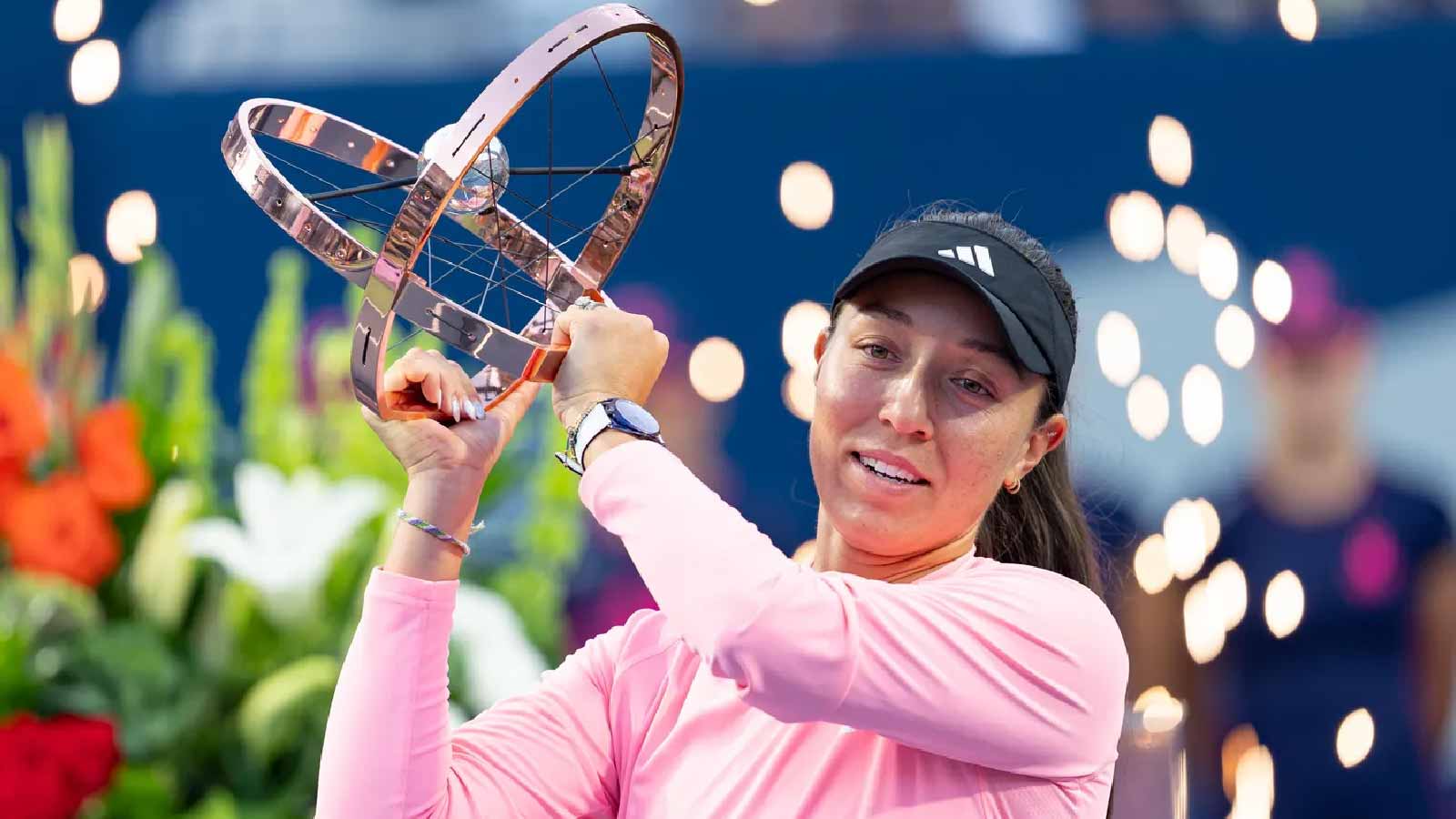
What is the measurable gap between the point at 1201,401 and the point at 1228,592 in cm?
35

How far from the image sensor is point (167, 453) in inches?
108

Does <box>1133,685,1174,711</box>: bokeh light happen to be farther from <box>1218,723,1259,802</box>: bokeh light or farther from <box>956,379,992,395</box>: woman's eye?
<box>956,379,992,395</box>: woman's eye

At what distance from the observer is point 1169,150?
2.94 metres

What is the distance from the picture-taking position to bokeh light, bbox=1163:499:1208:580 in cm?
292

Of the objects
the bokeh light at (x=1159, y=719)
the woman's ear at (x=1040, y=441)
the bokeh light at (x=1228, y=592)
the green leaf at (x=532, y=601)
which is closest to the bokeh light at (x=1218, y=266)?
the bokeh light at (x=1228, y=592)

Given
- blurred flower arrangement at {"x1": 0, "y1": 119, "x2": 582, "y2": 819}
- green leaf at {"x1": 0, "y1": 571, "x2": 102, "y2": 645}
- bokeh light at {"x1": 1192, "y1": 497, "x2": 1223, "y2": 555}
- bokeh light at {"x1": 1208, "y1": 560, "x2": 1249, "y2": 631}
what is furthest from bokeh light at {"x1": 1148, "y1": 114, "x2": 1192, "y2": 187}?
green leaf at {"x1": 0, "y1": 571, "x2": 102, "y2": 645}

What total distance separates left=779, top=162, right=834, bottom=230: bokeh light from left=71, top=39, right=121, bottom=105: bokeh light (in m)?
1.36

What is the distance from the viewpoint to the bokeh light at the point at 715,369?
3.04m

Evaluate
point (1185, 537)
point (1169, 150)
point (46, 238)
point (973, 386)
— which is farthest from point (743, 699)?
point (46, 238)

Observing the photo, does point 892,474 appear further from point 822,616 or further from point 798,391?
point 798,391

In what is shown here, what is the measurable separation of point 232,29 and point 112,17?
0.81 ft

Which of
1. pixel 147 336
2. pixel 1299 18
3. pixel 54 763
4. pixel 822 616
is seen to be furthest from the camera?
pixel 1299 18

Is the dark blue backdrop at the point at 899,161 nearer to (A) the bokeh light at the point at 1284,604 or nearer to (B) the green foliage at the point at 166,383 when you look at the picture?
(B) the green foliage at the point at 166,383

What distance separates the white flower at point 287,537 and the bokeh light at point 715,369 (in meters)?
0.67
